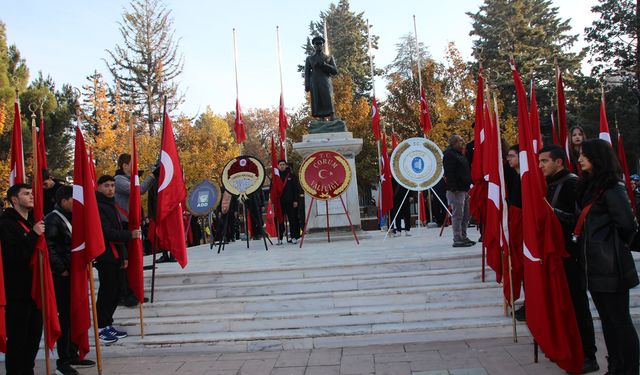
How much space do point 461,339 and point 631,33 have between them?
95.0ft

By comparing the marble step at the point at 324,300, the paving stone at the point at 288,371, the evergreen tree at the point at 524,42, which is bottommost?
the paving stone at the point at 288,371

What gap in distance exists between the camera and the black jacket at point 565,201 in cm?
441

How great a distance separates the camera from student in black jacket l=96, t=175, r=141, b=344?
5699mm

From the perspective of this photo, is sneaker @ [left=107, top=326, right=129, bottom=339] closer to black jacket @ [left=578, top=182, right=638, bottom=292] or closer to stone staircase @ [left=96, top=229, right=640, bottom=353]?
stone staircase @ [left=96, top=229, right=640, bottom=353]

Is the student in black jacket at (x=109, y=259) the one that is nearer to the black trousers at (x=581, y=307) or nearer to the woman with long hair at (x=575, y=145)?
the black trousers at (x=581, y=307)

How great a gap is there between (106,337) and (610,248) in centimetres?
514

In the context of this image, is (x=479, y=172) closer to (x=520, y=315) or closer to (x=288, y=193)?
(x=520, y=315)

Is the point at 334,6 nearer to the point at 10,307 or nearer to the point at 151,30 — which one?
the point at 151,30

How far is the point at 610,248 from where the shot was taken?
3.89 metres

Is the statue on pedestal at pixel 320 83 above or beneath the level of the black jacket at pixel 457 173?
above

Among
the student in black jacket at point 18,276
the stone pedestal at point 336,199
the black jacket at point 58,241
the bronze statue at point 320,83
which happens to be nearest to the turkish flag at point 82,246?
the black jacket at point 58,241

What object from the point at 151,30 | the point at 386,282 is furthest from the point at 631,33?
the point at 151,30

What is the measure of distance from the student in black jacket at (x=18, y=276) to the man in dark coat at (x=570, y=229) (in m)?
4.49

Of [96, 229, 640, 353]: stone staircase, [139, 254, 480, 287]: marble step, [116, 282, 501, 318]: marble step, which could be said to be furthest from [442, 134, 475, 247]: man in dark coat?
[116, 282, 501, 318]: marble step
